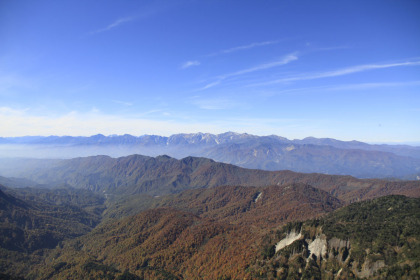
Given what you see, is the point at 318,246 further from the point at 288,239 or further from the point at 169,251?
Result: the point at 169,251

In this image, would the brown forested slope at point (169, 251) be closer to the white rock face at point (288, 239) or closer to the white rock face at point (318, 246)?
the white rock face at point (288, 239)

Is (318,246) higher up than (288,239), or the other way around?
(318,246)

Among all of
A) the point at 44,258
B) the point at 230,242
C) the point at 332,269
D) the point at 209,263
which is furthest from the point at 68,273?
the point at 332,269

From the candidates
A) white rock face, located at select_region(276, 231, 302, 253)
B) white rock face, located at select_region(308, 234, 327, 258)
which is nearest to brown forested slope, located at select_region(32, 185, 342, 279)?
white rock face, located at select_region(276, 231, 302, 253)

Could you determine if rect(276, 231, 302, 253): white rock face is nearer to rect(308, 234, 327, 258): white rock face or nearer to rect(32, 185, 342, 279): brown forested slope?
rect(308, 234, 327, 258): white rock face

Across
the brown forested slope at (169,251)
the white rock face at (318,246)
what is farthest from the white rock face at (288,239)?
the brown forested slope at (169,251)

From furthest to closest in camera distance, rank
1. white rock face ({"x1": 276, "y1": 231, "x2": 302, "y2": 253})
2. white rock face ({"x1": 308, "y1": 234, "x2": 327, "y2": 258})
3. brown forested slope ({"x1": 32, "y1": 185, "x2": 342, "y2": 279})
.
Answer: brown forested slope ({"x1": 32, "y1": 185, "x2": 342, "y2": 279}) < white rock face ({"x1": 276, "y1": 231, "x2": 302, "y2": 253}) < white rock face ({"x1": 308, "y1": 234, "x2": 327, "y2": 258})

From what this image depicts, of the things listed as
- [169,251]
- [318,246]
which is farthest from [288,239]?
[169,251]
